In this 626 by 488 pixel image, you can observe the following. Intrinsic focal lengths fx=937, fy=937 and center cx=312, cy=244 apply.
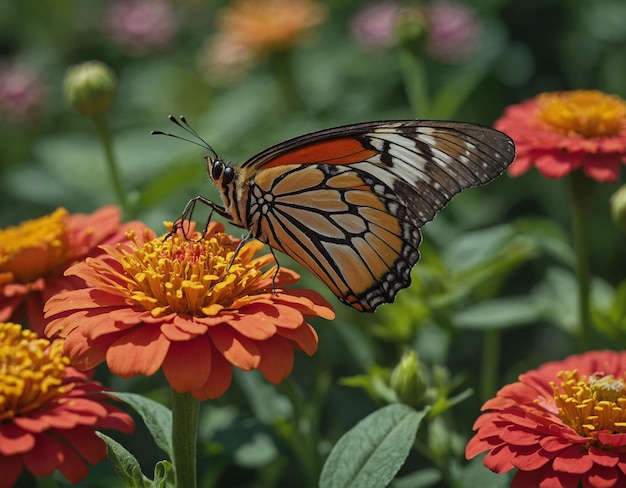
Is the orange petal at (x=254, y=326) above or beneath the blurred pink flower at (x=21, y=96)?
beneath

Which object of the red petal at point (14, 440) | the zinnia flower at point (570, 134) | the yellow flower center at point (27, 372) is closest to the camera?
the red petal at point (14, 440)

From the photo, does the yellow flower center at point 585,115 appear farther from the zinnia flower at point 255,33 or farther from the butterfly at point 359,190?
the zinnia flower at point 255,33

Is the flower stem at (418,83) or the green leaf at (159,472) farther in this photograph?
the flower stem at (418,83)

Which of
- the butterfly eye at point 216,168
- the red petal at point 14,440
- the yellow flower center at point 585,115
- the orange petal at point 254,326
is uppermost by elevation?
the butterfly eye at point 216,168

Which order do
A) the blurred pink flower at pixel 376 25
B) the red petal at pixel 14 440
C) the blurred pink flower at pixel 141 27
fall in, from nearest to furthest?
the red petal at pixel 14 440 → the blurred pink flower at pixel 376 25 → the blurred pink flower at pixel 141 27

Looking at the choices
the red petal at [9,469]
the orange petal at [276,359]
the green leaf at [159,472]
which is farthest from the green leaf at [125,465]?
the orange petal at [276,359]

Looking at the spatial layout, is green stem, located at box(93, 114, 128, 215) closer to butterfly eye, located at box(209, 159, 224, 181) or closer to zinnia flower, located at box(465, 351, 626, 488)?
butterfly eye, located at box(209, 159, 224, 181)

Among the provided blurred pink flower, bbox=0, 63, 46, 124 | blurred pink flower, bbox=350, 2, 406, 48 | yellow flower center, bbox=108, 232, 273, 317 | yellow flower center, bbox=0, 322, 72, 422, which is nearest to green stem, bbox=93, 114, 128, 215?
yellow flower center, bbox=108, 232, 273, 317
